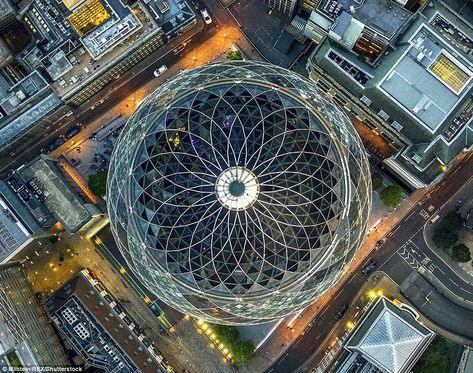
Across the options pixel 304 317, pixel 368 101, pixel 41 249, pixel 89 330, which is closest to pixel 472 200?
pixel 368 101

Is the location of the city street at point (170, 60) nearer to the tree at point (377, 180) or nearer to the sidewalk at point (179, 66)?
the sidewalk at point (179, 66)

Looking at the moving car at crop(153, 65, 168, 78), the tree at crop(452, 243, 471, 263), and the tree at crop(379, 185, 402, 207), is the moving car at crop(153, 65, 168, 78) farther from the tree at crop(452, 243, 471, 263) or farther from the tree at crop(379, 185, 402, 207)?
the tree at crop(452, 243, 471, 263)

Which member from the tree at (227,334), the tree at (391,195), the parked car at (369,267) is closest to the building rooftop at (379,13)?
the tree at (391,195)

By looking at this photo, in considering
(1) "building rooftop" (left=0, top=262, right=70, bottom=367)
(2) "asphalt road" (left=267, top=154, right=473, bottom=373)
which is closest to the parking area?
(1) "building rooftop" (left=0, top=262, right=70, bottom=367)

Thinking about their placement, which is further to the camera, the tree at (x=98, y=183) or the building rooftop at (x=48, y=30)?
the tree at (x=98, y=183)

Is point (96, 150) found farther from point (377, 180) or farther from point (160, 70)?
point (377, 180)

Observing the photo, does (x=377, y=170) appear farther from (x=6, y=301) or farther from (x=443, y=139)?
(x=6, y=301)

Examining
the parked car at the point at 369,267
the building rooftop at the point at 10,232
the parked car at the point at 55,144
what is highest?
the parked car at the point at 369,267
